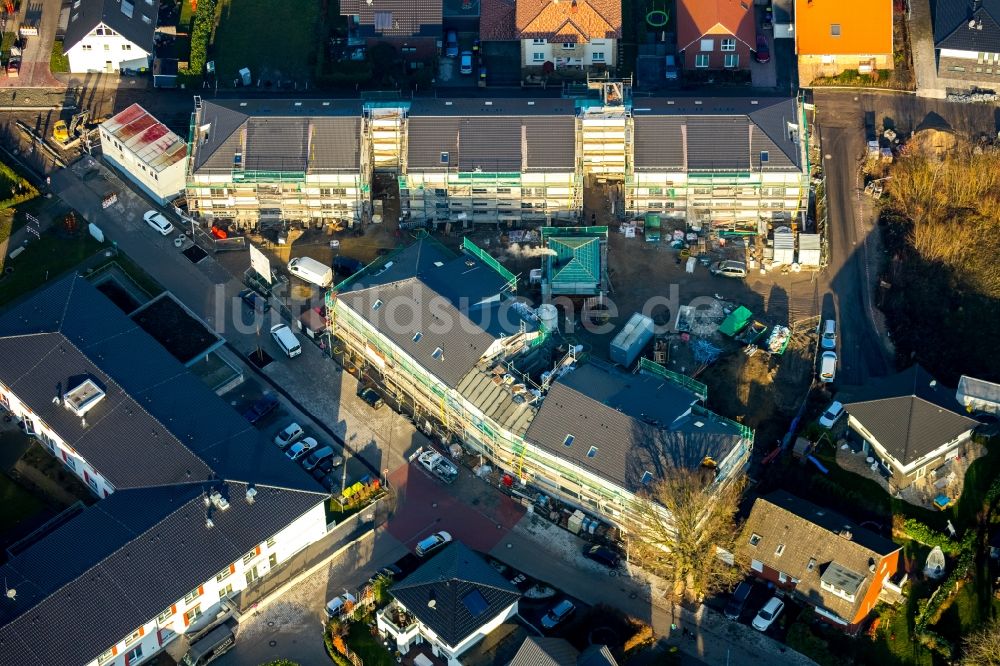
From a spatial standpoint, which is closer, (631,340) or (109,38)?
(631,340)

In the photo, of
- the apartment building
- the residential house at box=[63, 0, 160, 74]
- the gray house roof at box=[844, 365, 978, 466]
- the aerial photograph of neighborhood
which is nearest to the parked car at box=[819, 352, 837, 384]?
the aerial photograph of neighborhood

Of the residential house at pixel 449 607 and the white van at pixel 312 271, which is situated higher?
the white van at pixel 312 271

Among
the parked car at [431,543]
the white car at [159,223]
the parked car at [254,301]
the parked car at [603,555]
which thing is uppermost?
the white car at [159,223]

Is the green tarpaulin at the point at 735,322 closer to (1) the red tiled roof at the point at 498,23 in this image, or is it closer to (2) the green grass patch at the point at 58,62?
(1) the red tiled roof at the point at 498,23

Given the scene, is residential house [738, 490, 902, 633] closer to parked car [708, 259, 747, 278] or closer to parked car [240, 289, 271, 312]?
parked car [708, 259, 747, 278]

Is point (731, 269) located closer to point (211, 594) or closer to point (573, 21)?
point (573, 21)

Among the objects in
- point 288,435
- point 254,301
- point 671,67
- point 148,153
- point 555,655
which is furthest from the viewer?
point 671,67

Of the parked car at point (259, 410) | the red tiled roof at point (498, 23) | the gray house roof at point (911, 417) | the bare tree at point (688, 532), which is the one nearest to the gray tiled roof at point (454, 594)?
the bare tree at point (688, 532)

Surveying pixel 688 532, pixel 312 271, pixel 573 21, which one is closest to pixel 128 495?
pixel 312 271
